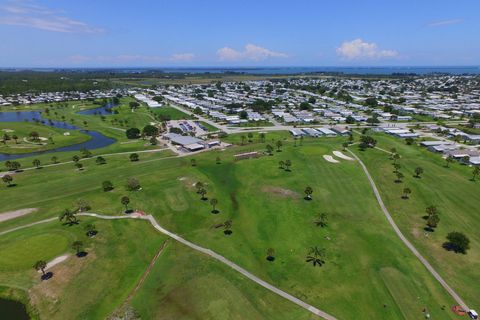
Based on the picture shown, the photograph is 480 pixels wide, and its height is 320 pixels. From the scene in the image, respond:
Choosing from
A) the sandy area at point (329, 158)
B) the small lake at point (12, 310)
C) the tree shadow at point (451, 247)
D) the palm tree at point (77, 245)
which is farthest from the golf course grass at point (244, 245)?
A: the sandy area at point (329, 158)

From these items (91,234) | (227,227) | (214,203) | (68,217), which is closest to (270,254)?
(227,227)

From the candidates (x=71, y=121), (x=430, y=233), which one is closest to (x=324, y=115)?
(x=430, y=233)

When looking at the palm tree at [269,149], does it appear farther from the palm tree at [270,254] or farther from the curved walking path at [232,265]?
the palm tree at [270,254]

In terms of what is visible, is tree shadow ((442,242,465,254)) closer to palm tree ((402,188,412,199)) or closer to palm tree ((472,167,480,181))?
palm tree ((402,188,412,199))

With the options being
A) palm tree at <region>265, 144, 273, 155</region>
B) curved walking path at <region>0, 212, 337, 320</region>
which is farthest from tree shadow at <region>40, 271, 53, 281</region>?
palm tree at <region>265, 144, 273, 155</region>

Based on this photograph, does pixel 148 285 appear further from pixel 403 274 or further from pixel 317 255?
pixel 403 274

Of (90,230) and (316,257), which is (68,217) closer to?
(90,230)
